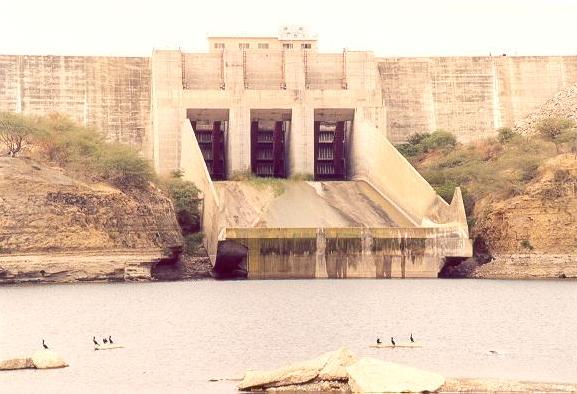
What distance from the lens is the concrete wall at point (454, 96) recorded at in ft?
376

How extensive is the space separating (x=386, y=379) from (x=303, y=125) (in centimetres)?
6955

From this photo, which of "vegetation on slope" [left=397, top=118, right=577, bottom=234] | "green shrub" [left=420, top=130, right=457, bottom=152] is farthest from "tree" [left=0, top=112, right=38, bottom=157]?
A: "green shrub" [left=420, top=130, right=457, bottom=152]

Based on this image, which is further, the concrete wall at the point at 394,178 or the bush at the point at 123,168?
the bush at the point at 123,168

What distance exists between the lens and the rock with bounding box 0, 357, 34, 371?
45.3 metres

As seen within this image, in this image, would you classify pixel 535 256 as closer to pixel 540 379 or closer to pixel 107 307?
pixel 107 307

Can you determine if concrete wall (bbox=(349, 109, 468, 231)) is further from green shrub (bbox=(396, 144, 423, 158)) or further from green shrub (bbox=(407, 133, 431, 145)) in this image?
green shrub (bbox=(407, 133, 431, 145))

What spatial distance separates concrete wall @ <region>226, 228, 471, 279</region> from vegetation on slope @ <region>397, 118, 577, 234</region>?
247 inches

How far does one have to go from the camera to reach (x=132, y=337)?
56.4m

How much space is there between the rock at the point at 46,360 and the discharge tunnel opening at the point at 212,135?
6060 centimetres

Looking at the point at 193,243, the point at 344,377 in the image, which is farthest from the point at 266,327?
the point at 193,243

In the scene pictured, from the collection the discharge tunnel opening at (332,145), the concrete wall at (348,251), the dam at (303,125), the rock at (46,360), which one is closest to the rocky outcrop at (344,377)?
the rock at (46,360)

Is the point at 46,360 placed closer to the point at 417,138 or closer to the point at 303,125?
the point at 303,125

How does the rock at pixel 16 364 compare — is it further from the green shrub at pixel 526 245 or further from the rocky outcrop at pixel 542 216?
the rocky outcrop at pixel 542 216

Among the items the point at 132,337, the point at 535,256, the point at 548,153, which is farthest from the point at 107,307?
the point at 548,153
